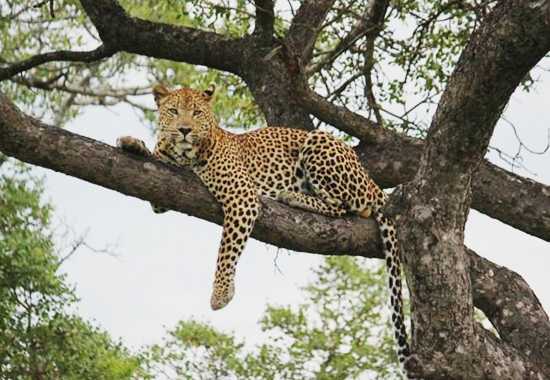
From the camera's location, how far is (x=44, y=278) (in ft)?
36.5

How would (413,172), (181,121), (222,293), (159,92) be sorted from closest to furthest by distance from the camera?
1. (222,293)
2. (181,121)
3. (159,92)
4. (413,172)

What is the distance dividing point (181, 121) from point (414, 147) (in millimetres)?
1722

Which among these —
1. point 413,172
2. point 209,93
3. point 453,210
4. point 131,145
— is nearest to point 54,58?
point 209,93

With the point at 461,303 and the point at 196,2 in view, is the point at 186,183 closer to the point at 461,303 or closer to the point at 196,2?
the point at 461,303

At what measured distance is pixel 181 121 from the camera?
765 cm

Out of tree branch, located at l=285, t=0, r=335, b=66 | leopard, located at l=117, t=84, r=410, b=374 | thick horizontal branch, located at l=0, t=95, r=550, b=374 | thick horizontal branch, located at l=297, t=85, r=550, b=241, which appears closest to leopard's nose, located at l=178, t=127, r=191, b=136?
leopard, located at l=117, t=84, r=410, b=374

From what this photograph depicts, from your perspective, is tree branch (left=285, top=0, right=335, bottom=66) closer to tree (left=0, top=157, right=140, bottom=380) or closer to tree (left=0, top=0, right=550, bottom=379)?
tree (left=0, top=0, right=550, bottom=379)

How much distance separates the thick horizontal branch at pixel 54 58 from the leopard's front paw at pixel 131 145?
257 centimetres

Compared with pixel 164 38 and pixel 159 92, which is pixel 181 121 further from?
pixel 164 38

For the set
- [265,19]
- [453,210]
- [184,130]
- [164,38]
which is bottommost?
[453,210]

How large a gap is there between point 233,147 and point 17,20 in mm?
11245

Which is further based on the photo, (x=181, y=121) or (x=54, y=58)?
(x=54, y=58)

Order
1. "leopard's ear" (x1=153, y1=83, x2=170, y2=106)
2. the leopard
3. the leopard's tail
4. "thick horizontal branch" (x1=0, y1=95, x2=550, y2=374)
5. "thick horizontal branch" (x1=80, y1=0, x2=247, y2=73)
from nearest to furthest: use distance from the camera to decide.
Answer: "thick horizontal branch" (x1=0, y1=95, x2=550, y2=374), the leopard, the leopard's tail, "leopard's ear" (x1=153, y1=83, x2=170, y2=106), "thick horizontal branch" (x1=80, y1=0, x2=247, y2=73)

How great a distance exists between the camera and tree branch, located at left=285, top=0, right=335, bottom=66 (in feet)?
31.1
